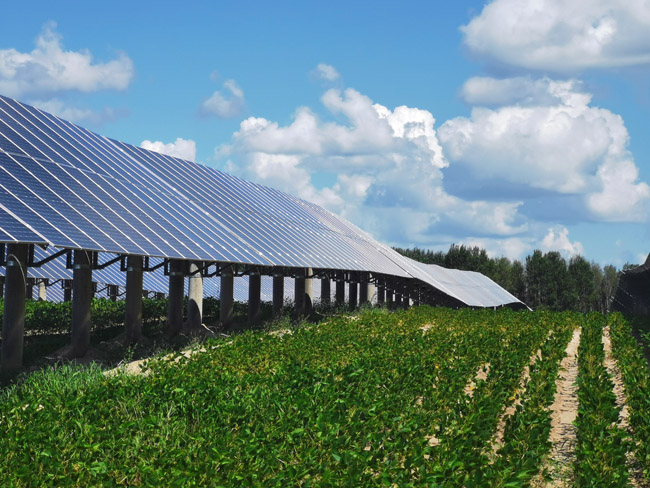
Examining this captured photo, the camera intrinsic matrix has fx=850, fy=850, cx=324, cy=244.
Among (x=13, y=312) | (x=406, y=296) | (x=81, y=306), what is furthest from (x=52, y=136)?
(x=406, y=296)

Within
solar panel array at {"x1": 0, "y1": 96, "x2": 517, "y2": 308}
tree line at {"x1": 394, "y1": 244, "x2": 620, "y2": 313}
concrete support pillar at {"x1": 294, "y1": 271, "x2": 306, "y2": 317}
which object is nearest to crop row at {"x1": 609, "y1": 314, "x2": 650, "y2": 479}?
solar panel array at {"x1": 0, "y1": 96, "x2": 517, "y2": 308}

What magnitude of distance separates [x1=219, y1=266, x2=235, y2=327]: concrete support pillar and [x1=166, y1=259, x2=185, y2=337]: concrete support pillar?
255cm

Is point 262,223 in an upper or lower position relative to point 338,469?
upper

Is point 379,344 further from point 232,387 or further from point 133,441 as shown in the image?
point 133,441

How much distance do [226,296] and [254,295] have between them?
103 inches

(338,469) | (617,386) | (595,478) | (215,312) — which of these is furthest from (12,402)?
(215,312)

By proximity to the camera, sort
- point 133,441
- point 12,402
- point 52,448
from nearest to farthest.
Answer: point 52,448, point 133,441, point 12,402

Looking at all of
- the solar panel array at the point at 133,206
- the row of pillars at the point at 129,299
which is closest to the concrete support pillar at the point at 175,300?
the row of pillars at the point at 129,299

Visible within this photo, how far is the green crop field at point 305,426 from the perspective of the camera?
7.93m

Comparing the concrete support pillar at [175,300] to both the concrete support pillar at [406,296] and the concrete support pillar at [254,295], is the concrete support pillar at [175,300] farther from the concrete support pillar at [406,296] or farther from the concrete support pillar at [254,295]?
the concrete support pillar at [406,296]

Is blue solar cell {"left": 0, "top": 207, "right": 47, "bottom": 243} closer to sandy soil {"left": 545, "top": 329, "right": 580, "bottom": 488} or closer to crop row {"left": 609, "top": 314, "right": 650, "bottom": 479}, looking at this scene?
sandy soil {"left": 545, "top": 329, "right": 580, "bottom": 488}

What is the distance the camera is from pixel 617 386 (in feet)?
59.2

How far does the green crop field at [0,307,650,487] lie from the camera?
26.0 ft

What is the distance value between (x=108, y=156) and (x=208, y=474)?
69.7 feet
